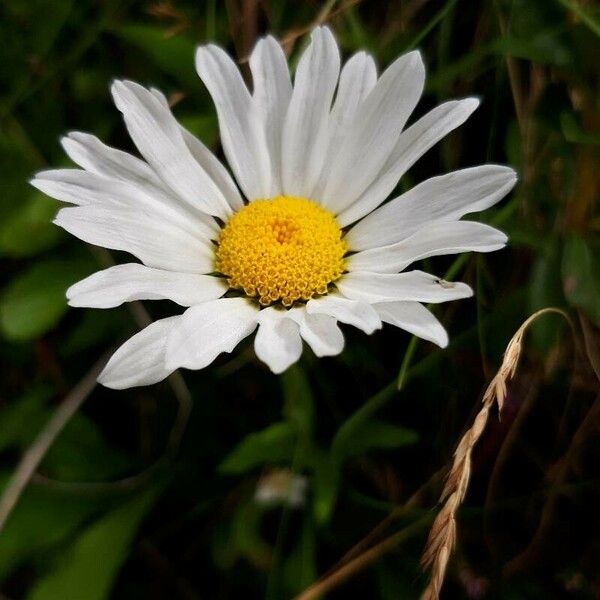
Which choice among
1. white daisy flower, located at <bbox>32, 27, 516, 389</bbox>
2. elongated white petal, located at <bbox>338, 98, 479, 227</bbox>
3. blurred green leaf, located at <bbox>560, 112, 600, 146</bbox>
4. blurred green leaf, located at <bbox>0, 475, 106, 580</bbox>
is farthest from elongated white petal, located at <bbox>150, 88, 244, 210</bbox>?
blurred green leaf, located at <bbox>0, 475, 106, 580</bbox>

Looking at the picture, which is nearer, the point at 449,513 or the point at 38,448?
the point at 449,513

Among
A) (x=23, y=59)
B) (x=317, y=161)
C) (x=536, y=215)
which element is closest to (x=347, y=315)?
(x=317, y=161)

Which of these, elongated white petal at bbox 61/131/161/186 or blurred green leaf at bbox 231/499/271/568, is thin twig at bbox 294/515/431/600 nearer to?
blurred green leaf at bbox 231/499/271/568

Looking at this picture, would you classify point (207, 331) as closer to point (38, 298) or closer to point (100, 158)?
point (100, 158)

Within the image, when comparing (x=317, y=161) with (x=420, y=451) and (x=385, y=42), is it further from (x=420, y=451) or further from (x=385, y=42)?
(x=420, y=451)

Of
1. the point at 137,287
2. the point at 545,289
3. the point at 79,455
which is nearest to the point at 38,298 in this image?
the point at 79,455

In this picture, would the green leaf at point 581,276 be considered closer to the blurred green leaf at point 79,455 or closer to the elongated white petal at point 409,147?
the elongated white petal at point 409,147

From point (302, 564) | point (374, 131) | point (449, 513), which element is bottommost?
point (302, 564)
